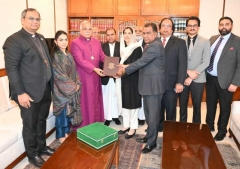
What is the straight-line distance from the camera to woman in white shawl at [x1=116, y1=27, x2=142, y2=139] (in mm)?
2807

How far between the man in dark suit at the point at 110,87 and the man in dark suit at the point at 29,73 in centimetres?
110

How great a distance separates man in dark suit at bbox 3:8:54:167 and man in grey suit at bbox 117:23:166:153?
0.93 metres

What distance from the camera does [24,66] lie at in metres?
2.04

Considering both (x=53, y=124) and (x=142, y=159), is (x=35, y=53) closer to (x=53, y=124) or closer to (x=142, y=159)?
(x=53, y=124)

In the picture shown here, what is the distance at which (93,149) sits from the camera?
1.87 m

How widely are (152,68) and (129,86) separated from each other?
566 millimetres

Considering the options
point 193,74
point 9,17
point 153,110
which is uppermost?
point 9,17

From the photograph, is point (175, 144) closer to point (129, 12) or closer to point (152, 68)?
point (152, 68)

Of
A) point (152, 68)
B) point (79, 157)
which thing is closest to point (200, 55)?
point (152, 68)

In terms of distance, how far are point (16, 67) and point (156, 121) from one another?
5.07ft

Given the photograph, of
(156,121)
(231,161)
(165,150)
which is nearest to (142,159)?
(156,121)

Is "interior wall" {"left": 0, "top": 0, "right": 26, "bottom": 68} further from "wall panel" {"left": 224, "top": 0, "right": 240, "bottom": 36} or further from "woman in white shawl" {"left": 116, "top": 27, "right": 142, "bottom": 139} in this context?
"wall panel" {"left": 224, "top": 0, "right": 240, "bottom": 36}

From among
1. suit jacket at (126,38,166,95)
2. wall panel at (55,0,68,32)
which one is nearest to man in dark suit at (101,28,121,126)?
suit jacket at (126,38,166,95)

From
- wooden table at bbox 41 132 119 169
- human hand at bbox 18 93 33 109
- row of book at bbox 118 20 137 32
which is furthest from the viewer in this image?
row of book at bbox 118 20 137 32
